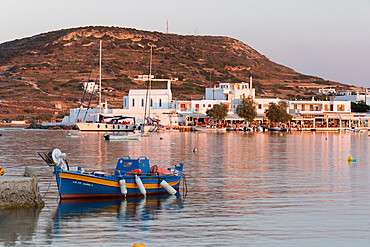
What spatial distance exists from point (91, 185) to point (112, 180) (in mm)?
1006

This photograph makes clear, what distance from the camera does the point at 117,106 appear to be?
563ft

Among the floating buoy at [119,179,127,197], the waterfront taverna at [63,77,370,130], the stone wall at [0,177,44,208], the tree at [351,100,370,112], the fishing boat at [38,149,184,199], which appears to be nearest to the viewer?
the stone wall at [0,177,44,208]

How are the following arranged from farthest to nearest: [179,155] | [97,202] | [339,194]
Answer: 1. [179,155]
2. [339,194]
3. [97,202]

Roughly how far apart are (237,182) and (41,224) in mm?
16279

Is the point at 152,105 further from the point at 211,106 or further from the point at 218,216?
the point at 218,216

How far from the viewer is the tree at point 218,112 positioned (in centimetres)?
13988

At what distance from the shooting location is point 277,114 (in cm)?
14162

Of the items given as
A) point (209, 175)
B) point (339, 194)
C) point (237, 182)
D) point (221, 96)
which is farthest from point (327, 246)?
point (221, 96)

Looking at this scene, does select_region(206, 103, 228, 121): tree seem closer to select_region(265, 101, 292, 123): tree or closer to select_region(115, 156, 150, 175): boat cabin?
select_region(265, 101, 292, 123): tree

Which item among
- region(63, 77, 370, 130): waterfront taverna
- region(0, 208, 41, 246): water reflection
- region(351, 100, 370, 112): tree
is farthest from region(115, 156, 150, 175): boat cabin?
region(351, 100, 370, 112): tree

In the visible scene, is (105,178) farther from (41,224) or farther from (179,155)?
(179,155)

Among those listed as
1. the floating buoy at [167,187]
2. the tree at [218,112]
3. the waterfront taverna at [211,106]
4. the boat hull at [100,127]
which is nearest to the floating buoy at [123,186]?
the floating buoy at [167,187]

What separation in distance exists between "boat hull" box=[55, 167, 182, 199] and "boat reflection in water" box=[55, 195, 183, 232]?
31 centimetres

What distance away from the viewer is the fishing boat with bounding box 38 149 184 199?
25.7 metres
